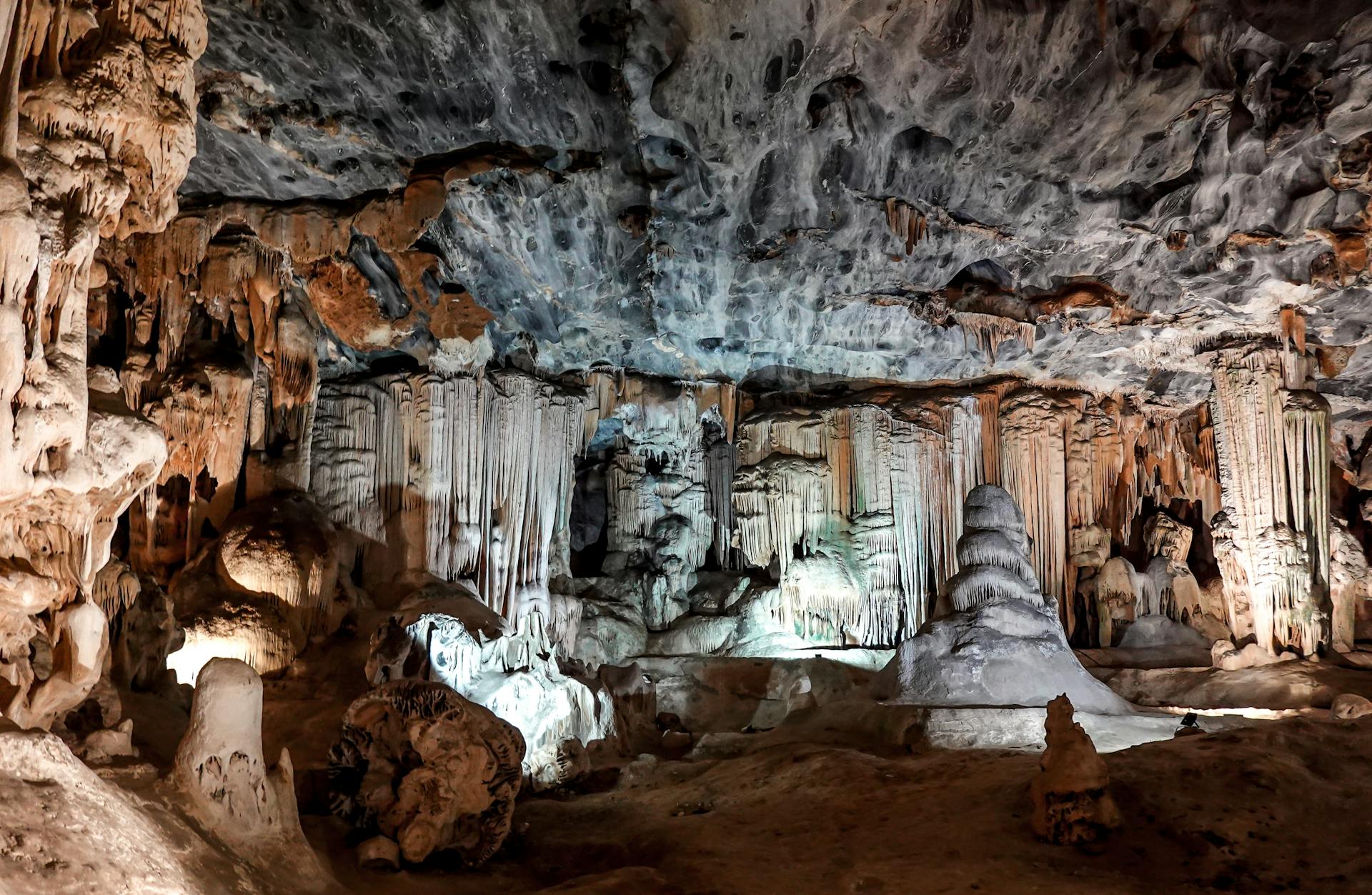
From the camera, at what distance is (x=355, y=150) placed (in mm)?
9680

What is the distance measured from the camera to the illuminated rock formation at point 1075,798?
639 cm

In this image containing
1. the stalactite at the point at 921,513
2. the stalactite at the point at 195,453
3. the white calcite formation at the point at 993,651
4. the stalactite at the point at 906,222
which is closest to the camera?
the white calcite formation at the point at 993,651

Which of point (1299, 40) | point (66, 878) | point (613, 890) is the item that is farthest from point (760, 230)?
point (66, 878)

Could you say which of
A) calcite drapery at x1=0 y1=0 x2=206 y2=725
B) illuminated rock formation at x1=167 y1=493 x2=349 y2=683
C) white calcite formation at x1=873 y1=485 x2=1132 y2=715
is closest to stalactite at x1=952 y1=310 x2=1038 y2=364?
white calcite formation at x1=873 y1=485 x2=1132 y2=715

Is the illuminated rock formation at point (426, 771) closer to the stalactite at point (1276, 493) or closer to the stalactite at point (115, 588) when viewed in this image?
the stalactite at point (115, 588)

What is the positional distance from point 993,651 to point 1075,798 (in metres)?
4.35

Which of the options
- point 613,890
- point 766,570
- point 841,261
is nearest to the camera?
point 613,890

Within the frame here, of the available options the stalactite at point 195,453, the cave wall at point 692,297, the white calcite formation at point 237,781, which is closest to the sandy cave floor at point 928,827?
the white calcite formation at point 237,781

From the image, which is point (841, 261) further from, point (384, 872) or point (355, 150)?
point (384, 872)

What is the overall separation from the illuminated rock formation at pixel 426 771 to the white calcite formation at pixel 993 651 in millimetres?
5015

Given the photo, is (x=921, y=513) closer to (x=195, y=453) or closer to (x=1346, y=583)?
(x=1346, y=583)

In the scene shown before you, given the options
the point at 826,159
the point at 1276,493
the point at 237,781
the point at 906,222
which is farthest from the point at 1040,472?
the point at 237,781

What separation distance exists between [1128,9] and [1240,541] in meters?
8.40

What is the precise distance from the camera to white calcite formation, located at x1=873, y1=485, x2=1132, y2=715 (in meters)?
10.4
